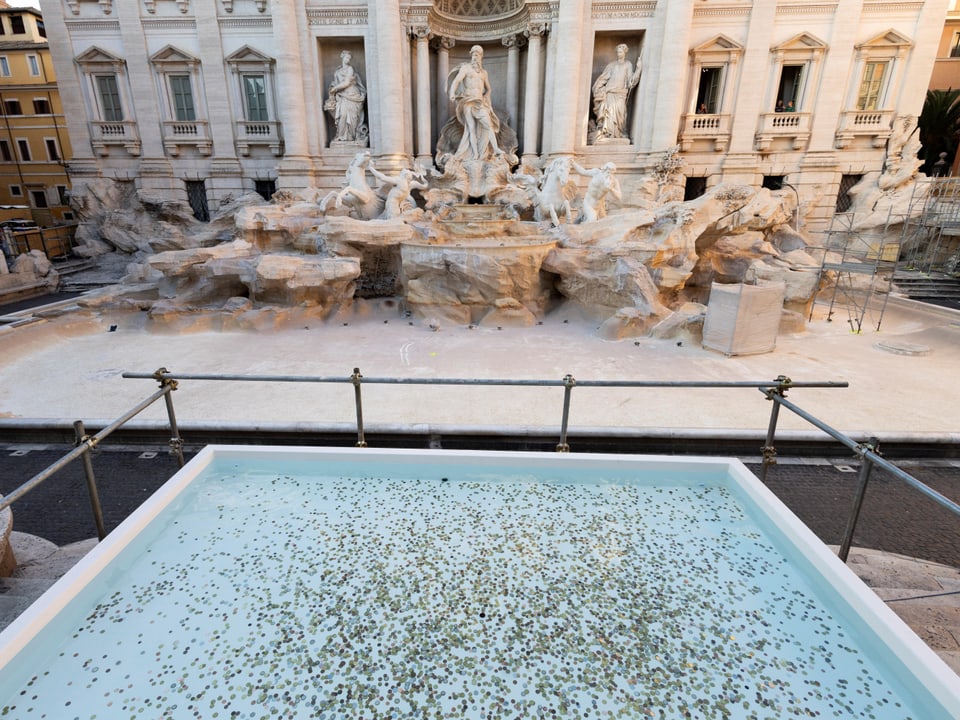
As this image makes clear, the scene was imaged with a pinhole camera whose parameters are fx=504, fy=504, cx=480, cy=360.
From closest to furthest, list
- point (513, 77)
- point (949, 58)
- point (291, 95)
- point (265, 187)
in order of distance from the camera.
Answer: point (291, 95)
point (513, 77)
point (265, 187)
point (949, 58)

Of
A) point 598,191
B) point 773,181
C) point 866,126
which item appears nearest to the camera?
point 598,191

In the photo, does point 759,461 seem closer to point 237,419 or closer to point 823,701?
point 823,701

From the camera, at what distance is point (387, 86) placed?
16.6 metres

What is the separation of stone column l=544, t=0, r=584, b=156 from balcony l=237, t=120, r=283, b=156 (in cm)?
968

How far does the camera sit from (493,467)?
3.67 meters

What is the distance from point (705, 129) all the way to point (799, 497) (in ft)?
55.5

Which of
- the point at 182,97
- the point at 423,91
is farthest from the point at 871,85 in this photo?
the point at 182,97

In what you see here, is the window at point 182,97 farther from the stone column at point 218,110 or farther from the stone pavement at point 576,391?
the stone pavement at point 576,391

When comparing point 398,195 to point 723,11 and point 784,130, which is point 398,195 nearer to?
point 723,11

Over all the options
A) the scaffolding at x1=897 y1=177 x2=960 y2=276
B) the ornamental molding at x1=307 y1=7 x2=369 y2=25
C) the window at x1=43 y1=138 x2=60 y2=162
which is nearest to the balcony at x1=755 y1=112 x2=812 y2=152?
the scaffolding at x1=897 y1=177 x2=960 y2=276

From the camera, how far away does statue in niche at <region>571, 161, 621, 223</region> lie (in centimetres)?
1199

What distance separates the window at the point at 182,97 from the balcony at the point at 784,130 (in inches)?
798

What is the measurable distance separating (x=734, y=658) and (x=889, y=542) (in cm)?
300

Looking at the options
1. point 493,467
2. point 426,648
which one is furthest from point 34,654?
point 493,467
